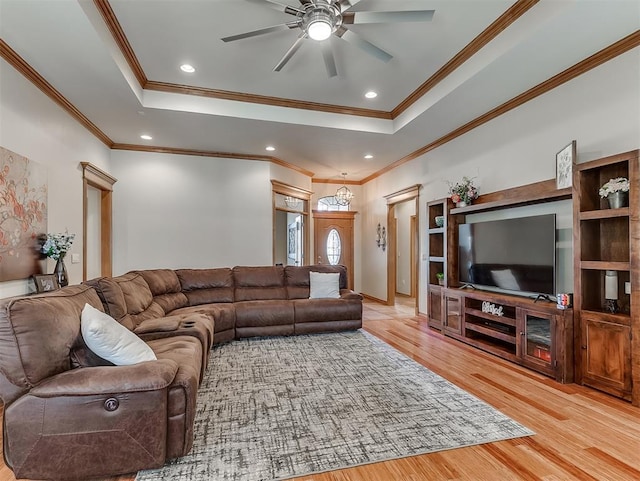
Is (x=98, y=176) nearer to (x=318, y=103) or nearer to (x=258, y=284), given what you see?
(x=258, y=284)

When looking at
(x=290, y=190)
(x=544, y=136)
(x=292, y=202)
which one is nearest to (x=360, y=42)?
(x=544, y=136)

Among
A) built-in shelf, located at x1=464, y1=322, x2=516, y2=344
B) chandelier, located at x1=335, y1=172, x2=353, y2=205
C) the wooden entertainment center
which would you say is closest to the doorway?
chandelier, located at x1=335, y1=172, x2=353, y2=205

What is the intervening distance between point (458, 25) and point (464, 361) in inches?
130

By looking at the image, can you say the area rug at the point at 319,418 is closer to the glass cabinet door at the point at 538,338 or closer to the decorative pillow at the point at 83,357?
the decorative pillow at the point at 83,357

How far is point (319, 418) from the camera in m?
2.39

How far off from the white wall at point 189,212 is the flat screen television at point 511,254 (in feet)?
11.5

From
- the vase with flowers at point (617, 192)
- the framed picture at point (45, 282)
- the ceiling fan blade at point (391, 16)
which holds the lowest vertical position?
the framed picture at point (45, 282)

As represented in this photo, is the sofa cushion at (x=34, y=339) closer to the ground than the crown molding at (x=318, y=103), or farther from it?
closer to the ground

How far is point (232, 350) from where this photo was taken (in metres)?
4.01

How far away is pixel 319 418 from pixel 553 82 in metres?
3.91

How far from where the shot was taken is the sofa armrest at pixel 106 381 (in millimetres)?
1728

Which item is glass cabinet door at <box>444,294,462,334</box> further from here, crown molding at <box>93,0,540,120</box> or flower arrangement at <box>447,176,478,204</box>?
crown molding at <box>93,0,540,120</box>

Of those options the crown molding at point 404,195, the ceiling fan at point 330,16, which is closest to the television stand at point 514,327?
the crown molding at point 404,195

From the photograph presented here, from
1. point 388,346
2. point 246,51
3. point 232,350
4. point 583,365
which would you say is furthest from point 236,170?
point 583,365
